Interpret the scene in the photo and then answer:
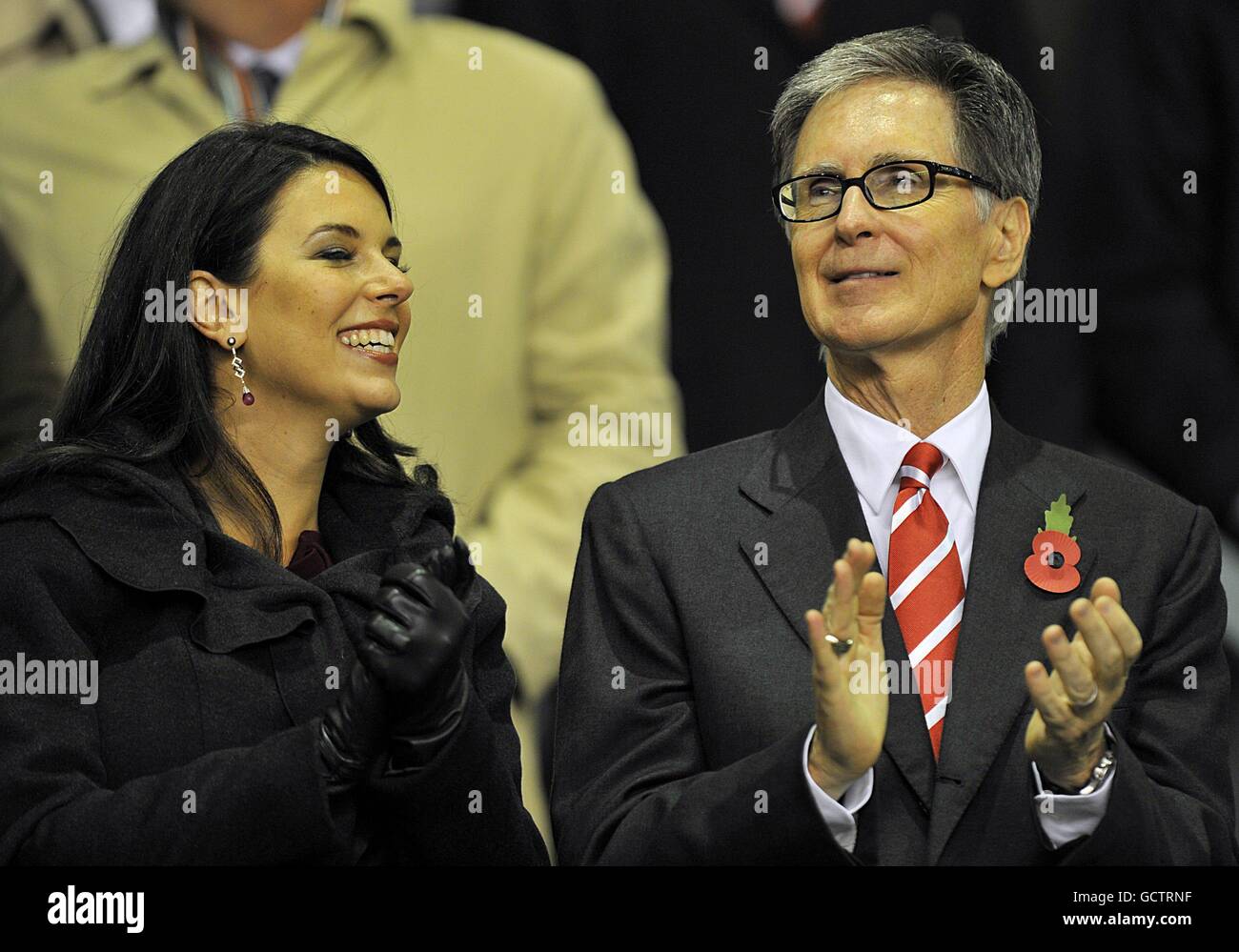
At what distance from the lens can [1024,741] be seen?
8.34 ft

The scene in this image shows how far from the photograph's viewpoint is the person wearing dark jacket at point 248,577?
8.02ft

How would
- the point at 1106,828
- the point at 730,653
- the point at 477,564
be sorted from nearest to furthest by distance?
the point at 1106,828
the point at 730,653
the point at 477,564

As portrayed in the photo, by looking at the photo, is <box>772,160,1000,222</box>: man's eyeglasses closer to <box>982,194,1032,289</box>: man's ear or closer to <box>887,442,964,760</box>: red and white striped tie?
<box>982,194,1032,289</box>: man's ear

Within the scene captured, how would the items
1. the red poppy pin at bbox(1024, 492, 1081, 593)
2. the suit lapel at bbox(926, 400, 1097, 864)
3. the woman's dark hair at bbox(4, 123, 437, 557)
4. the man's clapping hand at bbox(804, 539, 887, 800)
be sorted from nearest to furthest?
the man's clapping hand at bbox(804, 539, 887, 800)
the suit lapel at bbox(926, 400, 1097, 864)
the red poppy pin at bbox(1024, 492, 1081, 593)
the woman's dark hair at bbox(4, 123, 437, 557)

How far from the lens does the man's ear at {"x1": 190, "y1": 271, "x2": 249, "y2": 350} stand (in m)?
2.79

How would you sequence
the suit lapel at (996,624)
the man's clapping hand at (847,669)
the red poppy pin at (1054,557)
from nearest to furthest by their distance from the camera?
1. the man's clapping hand at (847,669)
2. the suit lapel at (996,624)
3. the red poppy pin at (1054,557)

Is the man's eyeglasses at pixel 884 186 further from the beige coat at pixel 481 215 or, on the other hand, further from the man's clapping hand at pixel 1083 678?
the beige coat at pixel 481 215

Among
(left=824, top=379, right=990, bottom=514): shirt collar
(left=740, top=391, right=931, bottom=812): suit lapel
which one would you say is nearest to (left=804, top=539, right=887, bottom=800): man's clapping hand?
(left=740, top=391, right=931, bottom=812): suit lapel

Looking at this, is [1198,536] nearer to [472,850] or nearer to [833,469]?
[833,469]

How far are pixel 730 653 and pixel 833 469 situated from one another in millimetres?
347

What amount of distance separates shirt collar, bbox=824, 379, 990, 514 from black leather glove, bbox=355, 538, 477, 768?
63 centimetres

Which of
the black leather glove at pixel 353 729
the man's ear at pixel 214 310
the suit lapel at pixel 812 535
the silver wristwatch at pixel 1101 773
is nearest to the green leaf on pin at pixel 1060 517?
the suit lapel at pixel 812 535

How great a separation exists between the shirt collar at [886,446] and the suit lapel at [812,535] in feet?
0.07
